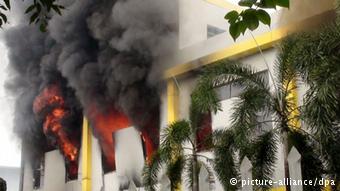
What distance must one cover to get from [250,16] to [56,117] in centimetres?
2304

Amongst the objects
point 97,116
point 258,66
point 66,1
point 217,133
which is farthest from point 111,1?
point 217,133

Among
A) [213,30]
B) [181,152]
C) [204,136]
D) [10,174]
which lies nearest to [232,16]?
[181,152]

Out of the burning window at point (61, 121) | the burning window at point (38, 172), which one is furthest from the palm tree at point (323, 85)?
the burning window at point (38, 172)

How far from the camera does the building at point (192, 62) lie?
45.6ft

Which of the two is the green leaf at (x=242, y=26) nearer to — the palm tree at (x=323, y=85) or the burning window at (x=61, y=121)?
the palm tree at (x=323, y=85)

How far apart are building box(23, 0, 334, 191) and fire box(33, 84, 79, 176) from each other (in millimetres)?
850

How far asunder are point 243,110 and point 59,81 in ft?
53.1

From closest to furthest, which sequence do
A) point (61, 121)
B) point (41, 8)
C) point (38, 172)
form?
point (41, 8) → point (61, 121) → point (38, 172)

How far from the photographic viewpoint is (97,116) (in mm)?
21094

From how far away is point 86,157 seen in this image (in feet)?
70.1

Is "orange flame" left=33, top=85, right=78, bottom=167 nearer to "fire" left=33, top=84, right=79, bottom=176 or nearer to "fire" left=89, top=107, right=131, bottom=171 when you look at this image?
"fire" left=33, top=84, right=79, bottom=176

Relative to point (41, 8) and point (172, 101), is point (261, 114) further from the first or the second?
Answer: point (41, 8)

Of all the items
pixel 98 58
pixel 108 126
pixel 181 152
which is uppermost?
pixel 98 58

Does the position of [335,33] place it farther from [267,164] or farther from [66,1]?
[66,1]
